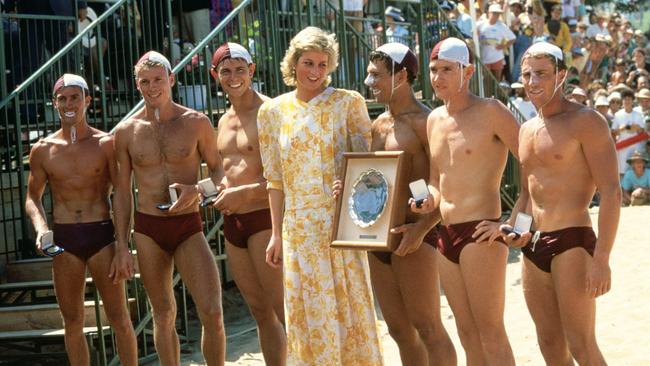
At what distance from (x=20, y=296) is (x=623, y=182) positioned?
10823 millimetres

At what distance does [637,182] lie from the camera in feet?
56.8

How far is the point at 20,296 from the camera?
940 cm

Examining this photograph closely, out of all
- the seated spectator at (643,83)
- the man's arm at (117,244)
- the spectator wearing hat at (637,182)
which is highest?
the seated spectator at (643,83)

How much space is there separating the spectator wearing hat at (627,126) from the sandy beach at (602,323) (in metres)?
4.76

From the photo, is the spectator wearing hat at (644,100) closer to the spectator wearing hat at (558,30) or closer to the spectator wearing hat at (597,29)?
the spectator wearing hat at (558,30)

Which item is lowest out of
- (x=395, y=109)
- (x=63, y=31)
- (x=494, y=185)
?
(x=494, y=185)

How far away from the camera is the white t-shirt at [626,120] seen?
17852 millimetres

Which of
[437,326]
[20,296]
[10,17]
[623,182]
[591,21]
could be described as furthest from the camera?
[591,21]

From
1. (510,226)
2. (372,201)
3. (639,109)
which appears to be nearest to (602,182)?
(510,226)

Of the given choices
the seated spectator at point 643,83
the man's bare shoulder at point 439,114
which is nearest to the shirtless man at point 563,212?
the man's bare shoulder at point 439,114

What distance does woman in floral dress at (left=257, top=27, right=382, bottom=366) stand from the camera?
643 centimetres

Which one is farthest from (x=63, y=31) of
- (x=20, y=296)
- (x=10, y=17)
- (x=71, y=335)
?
(x=71, y=335)

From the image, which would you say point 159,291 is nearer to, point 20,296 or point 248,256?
point 248,256

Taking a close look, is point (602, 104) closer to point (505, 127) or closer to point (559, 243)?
point (505, 127)
